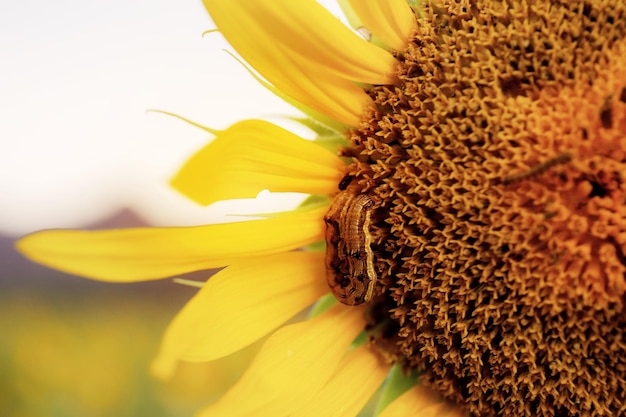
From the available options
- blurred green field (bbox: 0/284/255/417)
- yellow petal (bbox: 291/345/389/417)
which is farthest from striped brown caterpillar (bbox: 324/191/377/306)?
blurred green field (bbox: 0/284/255/417)

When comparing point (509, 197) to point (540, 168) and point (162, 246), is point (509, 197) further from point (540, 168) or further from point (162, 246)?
point (162, 246)

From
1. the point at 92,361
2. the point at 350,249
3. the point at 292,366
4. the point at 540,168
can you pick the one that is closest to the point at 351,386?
the point at 292,366

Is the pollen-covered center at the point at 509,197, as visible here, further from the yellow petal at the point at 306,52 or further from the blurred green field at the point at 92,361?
the blurred green field at the point at 92,361

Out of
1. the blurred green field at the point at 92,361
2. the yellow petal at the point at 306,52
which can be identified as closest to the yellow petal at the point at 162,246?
the yellow petal at the point at 306,52

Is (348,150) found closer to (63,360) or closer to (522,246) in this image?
(522,246)

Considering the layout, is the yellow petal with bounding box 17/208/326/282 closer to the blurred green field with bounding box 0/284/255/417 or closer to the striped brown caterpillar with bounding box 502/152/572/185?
the striped brown caterpillar with bounding box 502/152/572/185

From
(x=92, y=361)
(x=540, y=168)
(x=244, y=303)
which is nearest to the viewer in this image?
(x=540, y=168)
